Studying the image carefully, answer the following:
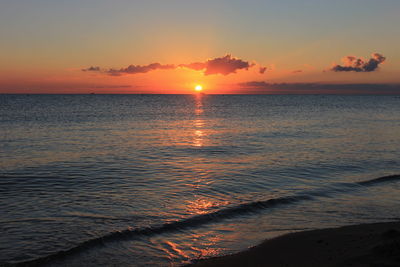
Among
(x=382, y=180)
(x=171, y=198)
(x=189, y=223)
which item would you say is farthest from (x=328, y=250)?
(x=382, y=180)

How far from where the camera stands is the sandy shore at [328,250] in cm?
830

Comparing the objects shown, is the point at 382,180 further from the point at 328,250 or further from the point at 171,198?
the point at 328,250

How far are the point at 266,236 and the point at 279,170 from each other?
37.8 feet

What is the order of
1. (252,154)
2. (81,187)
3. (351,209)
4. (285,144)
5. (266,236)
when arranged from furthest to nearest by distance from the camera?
(285,144), (252,154), (81,187), (351,209), (266,236)

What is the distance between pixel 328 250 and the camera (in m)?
9.62

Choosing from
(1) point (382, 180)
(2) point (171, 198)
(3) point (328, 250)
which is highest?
(3) point (328, 250)

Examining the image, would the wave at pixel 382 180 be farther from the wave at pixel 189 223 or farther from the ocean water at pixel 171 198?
the wave at pixel 189 223

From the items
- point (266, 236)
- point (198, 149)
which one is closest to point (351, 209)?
point (266, 236)

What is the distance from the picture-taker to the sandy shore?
27.2 feet


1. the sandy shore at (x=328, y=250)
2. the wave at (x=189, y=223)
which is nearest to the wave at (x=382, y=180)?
the wave at (x=189, y=223)

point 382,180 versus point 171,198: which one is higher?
point 171,198

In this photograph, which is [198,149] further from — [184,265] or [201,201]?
[184,265]

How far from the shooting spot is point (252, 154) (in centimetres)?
2902

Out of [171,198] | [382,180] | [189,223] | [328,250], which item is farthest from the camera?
[382,180]
